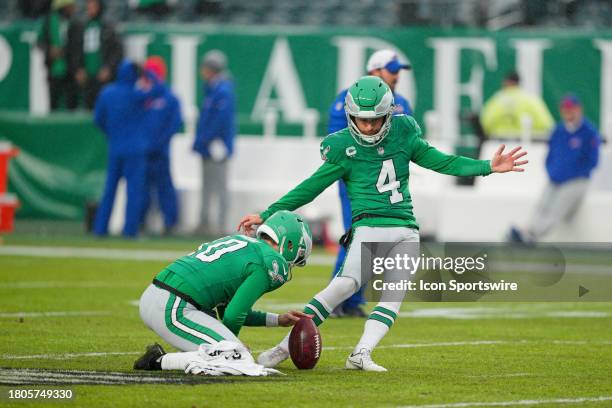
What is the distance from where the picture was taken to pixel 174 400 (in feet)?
23.8

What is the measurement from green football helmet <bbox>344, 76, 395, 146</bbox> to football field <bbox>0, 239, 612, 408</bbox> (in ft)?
4.64

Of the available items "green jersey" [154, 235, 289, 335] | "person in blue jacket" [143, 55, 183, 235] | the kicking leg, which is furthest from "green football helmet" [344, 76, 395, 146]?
"person in blue jacket" [143, 55, 183, 235]

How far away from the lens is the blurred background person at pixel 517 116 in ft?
68.4

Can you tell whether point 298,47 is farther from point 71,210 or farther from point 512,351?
point 512,351

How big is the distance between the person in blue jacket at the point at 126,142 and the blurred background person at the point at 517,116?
4950mm

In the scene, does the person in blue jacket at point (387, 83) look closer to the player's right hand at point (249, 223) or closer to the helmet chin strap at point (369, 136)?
the helmet chin strap at point (369, 136)

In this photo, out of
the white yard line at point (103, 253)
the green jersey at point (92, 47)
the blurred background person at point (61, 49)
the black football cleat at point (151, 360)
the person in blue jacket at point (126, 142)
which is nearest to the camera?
the black football cleat at point (151, 360)

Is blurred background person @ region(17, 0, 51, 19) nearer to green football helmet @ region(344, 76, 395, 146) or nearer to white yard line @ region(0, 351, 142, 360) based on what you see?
white yard line @ region(0, 351, 142, 360)

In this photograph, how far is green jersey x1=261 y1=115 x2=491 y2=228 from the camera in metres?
8.96

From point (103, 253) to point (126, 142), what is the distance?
2.79 metres

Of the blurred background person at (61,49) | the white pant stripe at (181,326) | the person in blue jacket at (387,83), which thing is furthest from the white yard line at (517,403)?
the blurred background person at (61,49)

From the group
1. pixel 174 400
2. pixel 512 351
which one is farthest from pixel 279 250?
pixel 512 351

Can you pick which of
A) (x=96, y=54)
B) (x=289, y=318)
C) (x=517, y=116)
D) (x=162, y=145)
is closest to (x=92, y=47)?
(x=96, y=54)

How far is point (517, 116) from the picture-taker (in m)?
20.9
